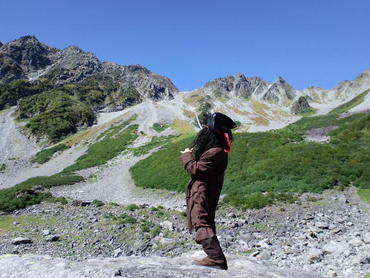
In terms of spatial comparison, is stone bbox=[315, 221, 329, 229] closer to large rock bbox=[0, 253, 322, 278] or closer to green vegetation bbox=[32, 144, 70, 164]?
large rock bbox=[0, 253, 322, 278]

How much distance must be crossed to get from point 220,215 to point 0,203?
50.2ft

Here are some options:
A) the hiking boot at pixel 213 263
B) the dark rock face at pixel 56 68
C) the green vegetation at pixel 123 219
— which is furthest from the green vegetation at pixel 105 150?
the dark rock face at pixel 56 68

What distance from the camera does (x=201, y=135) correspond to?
5.59 metres

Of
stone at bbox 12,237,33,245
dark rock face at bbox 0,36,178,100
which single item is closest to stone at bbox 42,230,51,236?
stone at bbox 12,237,33,245

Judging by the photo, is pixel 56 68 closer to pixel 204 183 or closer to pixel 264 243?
pixel 264 243

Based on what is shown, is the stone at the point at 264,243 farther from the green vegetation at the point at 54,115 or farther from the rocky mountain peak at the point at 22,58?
the rocky mountain peak at the point at 22,58

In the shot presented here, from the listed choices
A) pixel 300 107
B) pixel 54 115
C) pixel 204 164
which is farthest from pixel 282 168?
pixel 300 107

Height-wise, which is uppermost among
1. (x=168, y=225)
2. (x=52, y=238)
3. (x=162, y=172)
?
(x=162, y=172)

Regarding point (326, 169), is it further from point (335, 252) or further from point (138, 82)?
point (138, 82)

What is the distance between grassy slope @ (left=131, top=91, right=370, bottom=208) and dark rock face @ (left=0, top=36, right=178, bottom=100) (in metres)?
135

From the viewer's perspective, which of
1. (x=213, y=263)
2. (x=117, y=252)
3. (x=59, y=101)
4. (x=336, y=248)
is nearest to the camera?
(x=213, y=263)

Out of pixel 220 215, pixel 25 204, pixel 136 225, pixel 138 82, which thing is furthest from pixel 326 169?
pixel 138 82

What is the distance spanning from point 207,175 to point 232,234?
30.7ft

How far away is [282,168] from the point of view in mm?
24000
